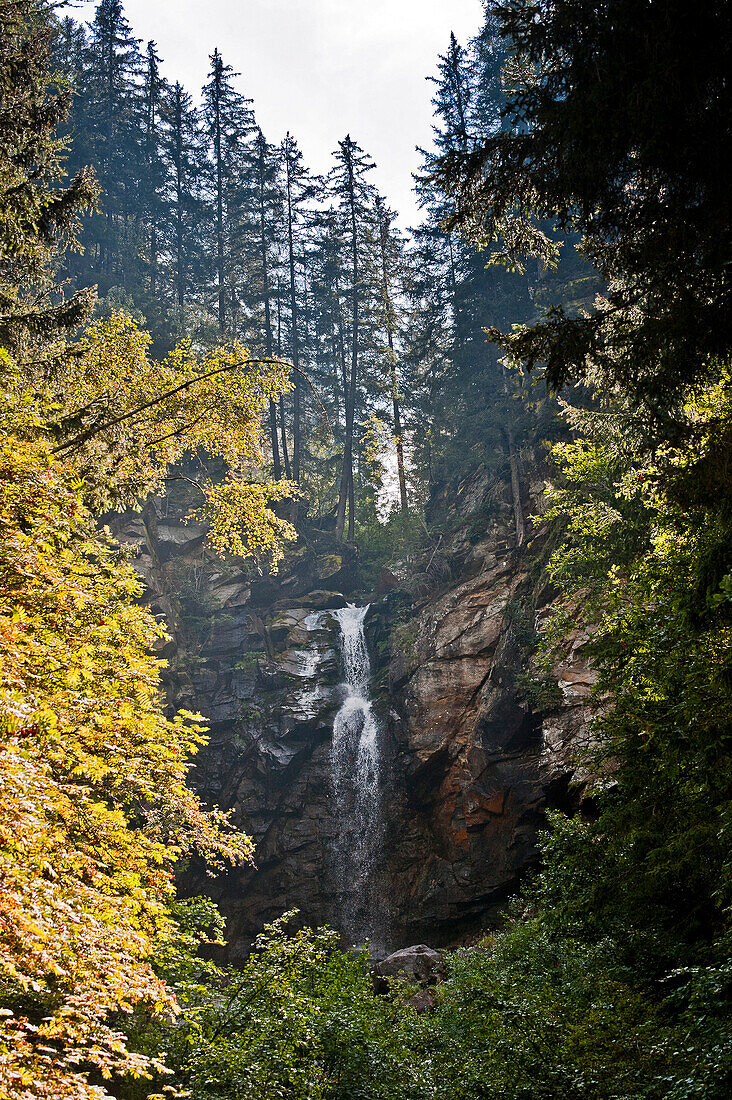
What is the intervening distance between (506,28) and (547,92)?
63 cm

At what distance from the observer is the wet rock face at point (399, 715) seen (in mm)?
13719

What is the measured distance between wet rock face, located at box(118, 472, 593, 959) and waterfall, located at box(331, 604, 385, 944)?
282 mm

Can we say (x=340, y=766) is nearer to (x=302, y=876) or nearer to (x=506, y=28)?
(x=302, y=876)

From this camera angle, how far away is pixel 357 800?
17.6 meters

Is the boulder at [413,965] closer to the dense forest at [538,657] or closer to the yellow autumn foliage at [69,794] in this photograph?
the dense forest at [538,657]

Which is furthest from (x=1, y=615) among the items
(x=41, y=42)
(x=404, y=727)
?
(x=404, y=727)

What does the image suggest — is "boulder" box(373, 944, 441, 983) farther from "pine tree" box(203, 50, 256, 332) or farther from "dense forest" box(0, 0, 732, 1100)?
"pine tree" box(203, 50, 256, 332)

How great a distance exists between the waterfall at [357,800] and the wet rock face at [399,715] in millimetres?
282

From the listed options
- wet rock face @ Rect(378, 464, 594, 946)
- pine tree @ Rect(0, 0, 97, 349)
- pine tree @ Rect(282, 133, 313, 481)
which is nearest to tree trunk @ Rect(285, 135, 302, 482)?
pine tree @ Rect(282, 133, 313, 481)

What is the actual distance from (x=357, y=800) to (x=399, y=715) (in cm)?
293

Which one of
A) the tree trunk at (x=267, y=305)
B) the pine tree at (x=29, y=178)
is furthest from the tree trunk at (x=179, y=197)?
the pine tree at (x=29, y=178)

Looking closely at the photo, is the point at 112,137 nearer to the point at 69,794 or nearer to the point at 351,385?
the point at 351,385

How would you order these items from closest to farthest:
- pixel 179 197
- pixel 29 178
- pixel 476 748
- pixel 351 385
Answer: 1. pixel 29 178
2. pixel 476 748
3. pixel 351 385
4. pixel 179 197

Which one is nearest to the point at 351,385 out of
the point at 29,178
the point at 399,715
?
the point at 399,715
